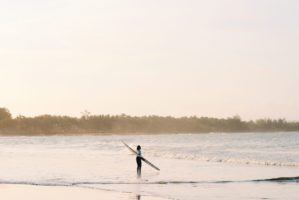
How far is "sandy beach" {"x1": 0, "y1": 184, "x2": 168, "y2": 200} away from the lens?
808 inches

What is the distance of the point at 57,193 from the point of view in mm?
22062

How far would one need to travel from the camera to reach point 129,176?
3112 centimetres

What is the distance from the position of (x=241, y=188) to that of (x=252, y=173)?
9316 mm

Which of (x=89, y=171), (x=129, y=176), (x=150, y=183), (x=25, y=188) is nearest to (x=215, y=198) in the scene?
(x=150, y=183)

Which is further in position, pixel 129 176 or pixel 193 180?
pixel 129 176

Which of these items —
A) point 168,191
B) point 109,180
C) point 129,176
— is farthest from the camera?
point 129,176

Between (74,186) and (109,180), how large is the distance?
3.45 m

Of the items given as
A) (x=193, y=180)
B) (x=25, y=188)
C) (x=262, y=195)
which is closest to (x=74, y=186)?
(x=25, y=188)

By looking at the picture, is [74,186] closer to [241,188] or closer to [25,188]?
[25,188]

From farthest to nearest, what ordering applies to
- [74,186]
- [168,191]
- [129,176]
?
[129,176]
[74,186]
[168,191]

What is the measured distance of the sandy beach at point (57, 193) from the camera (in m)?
20.5

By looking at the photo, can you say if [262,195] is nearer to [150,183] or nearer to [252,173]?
[150,183]

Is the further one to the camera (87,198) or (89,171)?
(89,171)

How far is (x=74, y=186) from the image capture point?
2542 centimetres
